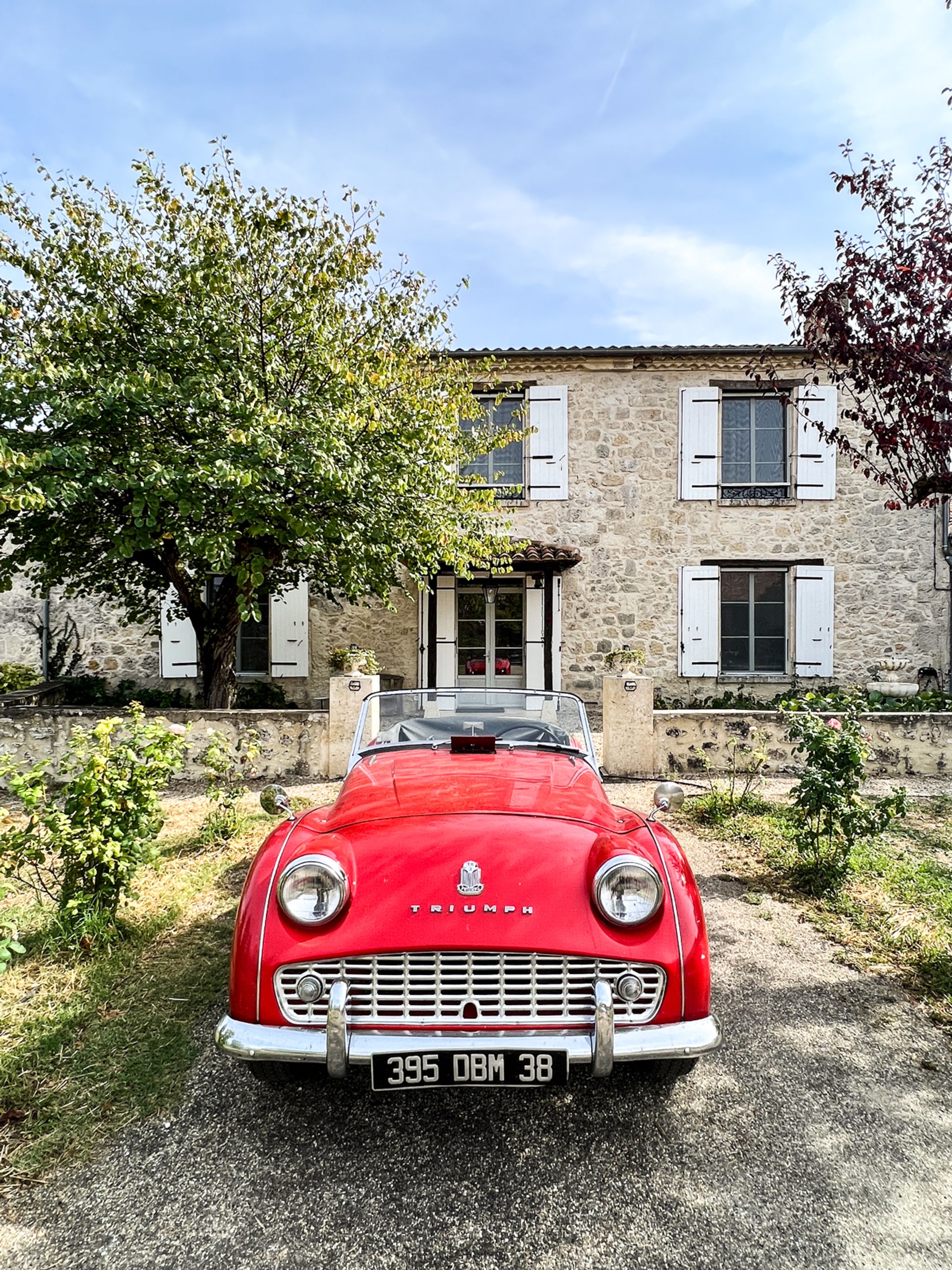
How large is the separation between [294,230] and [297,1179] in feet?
25.8

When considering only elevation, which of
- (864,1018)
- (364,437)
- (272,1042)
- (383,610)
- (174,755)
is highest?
(364,437)

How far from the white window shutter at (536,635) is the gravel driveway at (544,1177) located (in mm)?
8345

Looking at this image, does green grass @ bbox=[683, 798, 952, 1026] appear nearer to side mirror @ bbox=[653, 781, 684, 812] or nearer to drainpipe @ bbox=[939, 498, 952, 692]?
side mirror @ bbox=[653, 781, 684, 812]

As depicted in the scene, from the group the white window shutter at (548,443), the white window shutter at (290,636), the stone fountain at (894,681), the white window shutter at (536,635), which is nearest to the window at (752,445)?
the white window shutter at (548,443)

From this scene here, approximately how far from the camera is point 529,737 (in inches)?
133

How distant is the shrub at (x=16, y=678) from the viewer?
976cm

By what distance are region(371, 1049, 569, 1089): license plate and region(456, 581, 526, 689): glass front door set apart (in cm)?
914

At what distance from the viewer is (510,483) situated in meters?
11.2

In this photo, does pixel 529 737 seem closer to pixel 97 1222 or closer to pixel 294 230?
pixel 97 1222

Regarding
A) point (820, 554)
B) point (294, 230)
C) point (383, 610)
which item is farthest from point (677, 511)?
point (294, 230)

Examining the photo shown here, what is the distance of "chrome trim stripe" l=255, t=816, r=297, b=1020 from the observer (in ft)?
6.31

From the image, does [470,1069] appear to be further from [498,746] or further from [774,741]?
[774,741]

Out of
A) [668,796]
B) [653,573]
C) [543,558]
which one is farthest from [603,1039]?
[653,573]

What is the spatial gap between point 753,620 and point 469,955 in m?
10.4
